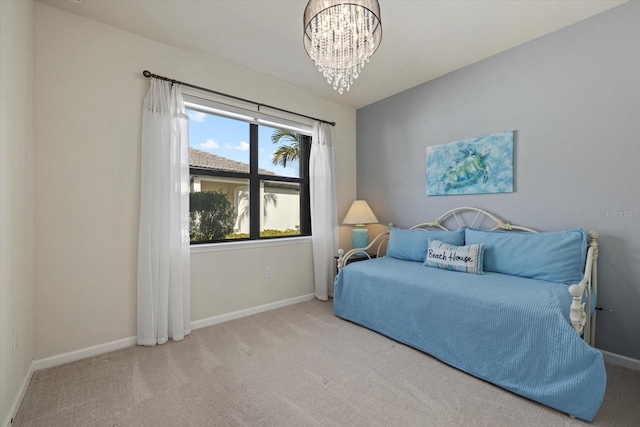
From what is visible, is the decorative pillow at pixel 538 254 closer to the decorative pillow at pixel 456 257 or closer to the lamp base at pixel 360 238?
the decorative pillow at pixel 456 257

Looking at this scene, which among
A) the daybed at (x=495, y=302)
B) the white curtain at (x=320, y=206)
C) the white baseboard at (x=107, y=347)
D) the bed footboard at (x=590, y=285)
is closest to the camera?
the daybed at (x=495, y=302)

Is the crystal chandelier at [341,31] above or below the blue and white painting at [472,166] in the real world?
above

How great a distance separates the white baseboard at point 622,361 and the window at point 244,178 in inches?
115

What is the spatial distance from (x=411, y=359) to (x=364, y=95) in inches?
118

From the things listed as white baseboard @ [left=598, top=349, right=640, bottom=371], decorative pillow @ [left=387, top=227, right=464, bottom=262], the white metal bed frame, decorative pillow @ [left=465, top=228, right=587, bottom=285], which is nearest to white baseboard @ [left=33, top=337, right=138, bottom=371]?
the white metal bed frame

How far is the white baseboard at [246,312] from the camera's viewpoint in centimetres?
276

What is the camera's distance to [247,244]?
309cm

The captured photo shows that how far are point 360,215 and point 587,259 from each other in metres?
2.14

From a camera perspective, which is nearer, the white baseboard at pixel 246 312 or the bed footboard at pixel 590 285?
the bed footboard at pixel 590 285

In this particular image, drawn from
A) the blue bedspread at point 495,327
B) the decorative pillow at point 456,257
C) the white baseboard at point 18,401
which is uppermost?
the decorative pillow at point 456,257

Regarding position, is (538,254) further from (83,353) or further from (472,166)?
(83,353)

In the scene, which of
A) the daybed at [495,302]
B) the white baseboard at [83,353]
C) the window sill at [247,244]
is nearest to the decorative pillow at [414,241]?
the daybed at [495,302]

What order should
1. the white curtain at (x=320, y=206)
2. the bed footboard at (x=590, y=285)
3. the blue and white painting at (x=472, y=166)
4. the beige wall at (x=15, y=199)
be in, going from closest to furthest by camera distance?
the beige wall at (x=15, y=199)
the bed footboard at (x=590, y=285)
the blue and white painting at (x=472, y=166)
the white curtain at (x=320, y=206)

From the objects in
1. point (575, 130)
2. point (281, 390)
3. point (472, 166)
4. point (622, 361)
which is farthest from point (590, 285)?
point (281, 390)
